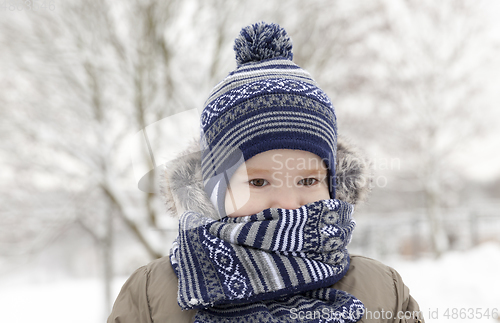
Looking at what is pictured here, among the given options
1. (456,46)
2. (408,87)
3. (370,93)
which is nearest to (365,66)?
(370,93)

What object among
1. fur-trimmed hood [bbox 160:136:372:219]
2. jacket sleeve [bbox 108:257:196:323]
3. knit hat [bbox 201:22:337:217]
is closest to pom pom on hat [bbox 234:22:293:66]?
knit hat [bbox 201:22:337:217]

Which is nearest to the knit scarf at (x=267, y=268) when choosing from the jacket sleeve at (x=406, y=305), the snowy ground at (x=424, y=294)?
the jacket sleeve at (x=406, y=305)

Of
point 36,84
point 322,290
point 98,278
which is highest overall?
point 36,84

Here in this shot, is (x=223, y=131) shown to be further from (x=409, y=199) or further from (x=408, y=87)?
(x=409, y=199)

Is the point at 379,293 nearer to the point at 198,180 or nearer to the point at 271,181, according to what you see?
the point at 271,181

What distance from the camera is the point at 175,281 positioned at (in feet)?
4.26

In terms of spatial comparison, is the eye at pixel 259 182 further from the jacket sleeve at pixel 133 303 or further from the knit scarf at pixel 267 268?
the jacket sleeve at pixel 133 303

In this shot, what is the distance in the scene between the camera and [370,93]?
8391 millimetres

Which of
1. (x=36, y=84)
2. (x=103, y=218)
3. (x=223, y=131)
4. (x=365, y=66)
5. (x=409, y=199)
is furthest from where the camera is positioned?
(x=409, y=199)

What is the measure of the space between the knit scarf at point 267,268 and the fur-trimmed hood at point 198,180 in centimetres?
11

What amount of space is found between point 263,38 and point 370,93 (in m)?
7.55

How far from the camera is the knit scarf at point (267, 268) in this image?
113 centimetres

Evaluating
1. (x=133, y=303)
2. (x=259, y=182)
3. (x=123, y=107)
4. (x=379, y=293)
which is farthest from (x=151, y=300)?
(x=123, y=107)

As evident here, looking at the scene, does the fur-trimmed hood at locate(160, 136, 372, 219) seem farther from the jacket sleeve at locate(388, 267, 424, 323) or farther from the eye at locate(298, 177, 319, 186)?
the jacket sleeve at locate(388, 267, 424, 323)
